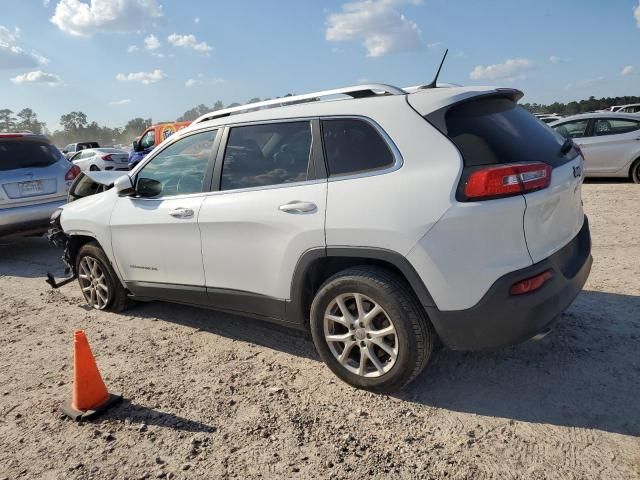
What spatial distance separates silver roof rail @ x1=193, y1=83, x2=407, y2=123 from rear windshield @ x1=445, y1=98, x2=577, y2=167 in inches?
17.9

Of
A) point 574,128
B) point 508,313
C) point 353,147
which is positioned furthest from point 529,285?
point 574,128

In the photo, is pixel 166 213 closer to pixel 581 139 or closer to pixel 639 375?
pixel 639 375

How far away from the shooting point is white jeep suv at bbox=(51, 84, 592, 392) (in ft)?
8.76

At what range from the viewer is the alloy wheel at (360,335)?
303 centimetres

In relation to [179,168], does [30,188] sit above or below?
below

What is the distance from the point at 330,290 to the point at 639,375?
78.8 inches

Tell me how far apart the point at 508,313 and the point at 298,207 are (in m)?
1.39

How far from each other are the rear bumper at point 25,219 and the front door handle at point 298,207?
18.8 feet

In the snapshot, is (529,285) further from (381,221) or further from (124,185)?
(124,185)

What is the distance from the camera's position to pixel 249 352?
12.8 ft

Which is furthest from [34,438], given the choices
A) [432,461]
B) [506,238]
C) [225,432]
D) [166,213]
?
[506,238]

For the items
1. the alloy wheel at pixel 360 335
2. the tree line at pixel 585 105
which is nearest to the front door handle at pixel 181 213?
the alloy wheel at pixel 360 335

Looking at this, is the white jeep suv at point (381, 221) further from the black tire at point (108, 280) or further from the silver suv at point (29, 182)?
the silver suv at point (29, 182)

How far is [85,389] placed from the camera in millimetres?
3162
